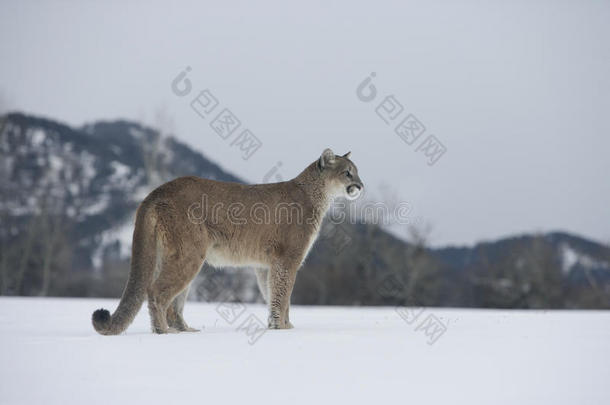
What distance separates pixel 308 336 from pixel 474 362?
9.67ft

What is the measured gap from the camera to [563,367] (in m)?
6.73

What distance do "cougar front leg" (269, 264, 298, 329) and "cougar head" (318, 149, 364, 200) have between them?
214 cm

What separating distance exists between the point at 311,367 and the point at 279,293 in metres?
4.13

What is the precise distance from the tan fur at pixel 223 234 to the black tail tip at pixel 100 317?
A: 15 millimetres

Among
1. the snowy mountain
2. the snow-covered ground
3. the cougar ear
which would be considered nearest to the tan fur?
the cougar ear

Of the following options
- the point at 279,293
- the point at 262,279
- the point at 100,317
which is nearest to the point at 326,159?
the point at 262,279

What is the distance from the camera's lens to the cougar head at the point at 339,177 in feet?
39.0

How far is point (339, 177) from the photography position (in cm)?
1191

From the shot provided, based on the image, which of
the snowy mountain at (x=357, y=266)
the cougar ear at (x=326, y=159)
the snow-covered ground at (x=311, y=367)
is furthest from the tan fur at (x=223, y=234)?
the snowy mountain at (x=357, y=266)

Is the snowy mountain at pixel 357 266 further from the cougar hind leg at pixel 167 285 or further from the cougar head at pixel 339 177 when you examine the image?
the cougar hind leg at pixel 167 285

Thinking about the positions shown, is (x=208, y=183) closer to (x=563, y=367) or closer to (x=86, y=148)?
(x=563, y=367)

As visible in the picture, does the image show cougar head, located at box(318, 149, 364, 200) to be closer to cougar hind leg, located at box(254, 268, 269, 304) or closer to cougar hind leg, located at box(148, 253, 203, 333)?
cougar hind leg, located at box(254, 268, 269, 304)

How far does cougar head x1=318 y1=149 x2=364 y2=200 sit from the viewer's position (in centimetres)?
1190

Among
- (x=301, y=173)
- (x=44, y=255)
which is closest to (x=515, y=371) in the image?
(x=301, y=173)
